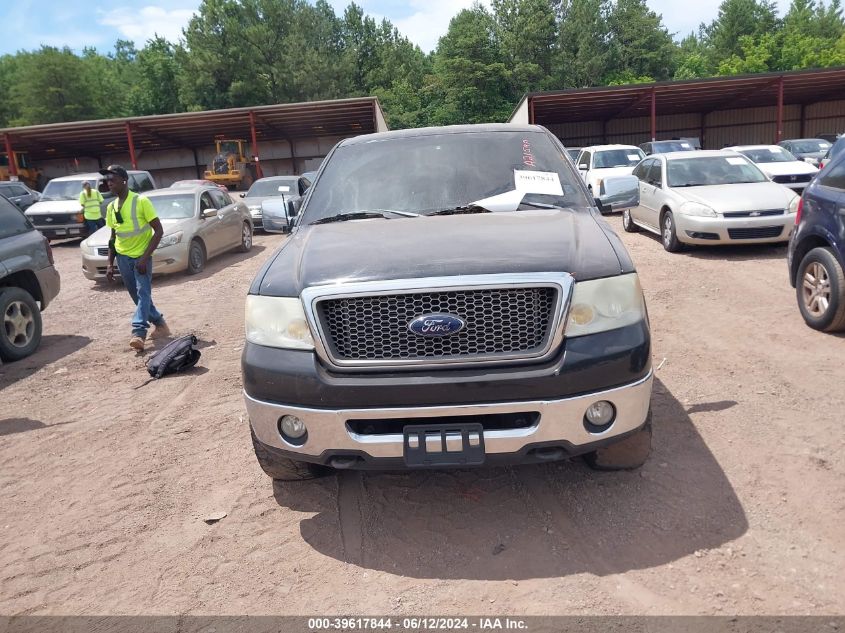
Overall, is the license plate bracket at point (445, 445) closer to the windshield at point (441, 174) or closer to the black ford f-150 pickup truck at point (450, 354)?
the black ford f-150 pickup truck at point (450, 354)

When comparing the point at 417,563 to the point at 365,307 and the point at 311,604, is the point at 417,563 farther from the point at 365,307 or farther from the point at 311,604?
the point at 365,307

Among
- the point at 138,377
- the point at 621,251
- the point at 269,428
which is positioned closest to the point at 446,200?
the point at 621,251

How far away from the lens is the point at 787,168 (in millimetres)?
14977

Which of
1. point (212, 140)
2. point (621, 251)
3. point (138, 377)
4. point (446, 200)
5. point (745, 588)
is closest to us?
point (745, 588)

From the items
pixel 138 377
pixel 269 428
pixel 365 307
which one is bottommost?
pixel 138 377

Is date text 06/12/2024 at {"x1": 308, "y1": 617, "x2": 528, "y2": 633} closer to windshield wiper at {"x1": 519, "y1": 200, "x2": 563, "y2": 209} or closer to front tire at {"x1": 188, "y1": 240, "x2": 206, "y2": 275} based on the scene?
windshield wiper at {"x1": 519, "y1": 200, "x2": 563, "y2": 209}

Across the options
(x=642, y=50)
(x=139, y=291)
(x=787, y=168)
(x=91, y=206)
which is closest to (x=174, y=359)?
(x=139, y=291)

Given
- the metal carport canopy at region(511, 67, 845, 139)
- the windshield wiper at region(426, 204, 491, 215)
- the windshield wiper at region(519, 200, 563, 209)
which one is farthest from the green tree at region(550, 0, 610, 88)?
the windshield wiper at region(426, 204, 491, 215)

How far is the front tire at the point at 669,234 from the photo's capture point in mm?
10320

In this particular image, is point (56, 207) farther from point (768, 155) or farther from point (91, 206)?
point (768, 155)

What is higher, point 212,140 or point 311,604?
point 212,140

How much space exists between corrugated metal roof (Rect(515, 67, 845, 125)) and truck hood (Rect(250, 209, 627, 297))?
86.5 ft

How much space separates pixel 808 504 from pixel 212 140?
39493 mm

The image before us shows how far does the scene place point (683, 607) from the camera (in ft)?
8.40
